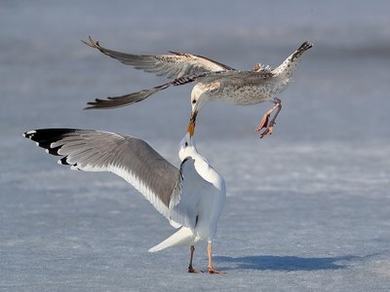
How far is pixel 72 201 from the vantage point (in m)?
6.76

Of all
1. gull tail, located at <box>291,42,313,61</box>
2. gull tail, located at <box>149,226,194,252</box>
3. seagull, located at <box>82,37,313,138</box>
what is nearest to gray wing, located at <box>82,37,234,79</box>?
seagull, located at <box>82,37,313,138</box>

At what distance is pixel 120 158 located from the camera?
190 inches

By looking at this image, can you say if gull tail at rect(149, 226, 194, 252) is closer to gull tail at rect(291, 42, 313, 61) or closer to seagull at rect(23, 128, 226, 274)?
seagull at rect(23, 128, 226, 274)

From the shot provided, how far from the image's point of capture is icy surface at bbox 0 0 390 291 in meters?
4.86

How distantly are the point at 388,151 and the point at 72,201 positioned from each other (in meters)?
2.82

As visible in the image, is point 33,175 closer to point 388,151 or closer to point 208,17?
point 388,151

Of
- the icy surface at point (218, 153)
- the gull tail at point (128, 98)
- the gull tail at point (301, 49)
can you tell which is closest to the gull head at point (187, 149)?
the gull tail at point (128, 98)

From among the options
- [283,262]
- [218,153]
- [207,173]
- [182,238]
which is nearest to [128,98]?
[207,173]

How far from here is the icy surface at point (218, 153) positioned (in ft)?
15.9

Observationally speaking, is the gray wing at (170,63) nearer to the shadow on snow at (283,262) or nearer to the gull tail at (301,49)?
the gull tail at (301,49)

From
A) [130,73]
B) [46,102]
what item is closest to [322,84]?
[130,73]

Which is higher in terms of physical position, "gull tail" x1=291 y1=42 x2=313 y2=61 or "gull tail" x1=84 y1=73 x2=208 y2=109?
"gull tail" x1=291 y1=42 x2=313 y2=61

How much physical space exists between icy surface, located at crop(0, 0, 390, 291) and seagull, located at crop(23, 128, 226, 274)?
0.71ft

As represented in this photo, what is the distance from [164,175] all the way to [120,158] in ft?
0.75
